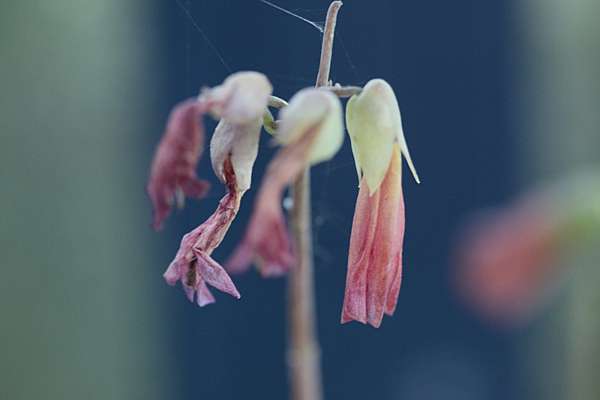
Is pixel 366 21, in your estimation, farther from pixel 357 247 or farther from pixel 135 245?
pixel 357 247

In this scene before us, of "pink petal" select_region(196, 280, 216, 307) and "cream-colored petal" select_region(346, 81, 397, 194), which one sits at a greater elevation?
"cream-colored petal" select_region(346, 81, 397, 194)

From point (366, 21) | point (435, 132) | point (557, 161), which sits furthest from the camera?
point (557, 161)

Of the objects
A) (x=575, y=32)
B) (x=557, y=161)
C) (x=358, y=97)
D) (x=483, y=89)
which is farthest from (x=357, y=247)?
(x=575, y=32)

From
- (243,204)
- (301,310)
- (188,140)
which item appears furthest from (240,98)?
(243,204)

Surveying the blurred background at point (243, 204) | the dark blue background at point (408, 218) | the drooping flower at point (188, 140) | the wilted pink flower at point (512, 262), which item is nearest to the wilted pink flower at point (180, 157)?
the drooping flower at point (188, 140)

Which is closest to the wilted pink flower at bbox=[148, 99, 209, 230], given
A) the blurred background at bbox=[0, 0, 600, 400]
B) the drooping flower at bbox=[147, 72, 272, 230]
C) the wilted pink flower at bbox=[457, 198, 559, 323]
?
the drooping flower at bbox=[147, 72, 272, 230]

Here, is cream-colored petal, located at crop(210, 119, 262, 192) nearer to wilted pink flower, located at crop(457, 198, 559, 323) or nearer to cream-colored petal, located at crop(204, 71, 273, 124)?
cream-colored petal, located at crop(204, 71, 273, 124)
